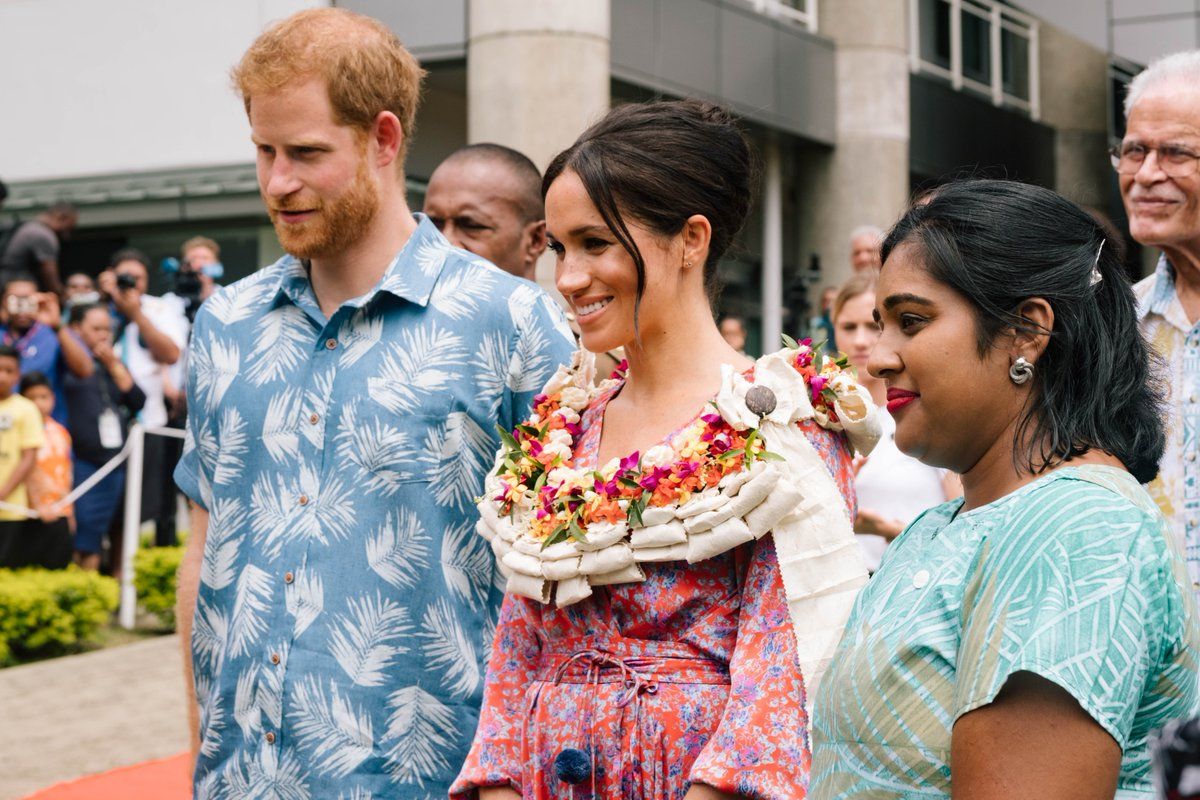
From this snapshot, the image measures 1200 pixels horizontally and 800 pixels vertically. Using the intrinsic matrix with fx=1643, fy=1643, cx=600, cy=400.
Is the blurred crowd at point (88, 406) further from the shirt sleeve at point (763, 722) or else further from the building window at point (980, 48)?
the building window at point (980, 48)

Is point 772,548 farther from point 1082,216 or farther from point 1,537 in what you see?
point 1,537

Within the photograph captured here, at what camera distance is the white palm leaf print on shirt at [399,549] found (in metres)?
3.31

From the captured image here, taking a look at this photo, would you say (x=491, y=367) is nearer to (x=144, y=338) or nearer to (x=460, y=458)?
(x=460, y=458)

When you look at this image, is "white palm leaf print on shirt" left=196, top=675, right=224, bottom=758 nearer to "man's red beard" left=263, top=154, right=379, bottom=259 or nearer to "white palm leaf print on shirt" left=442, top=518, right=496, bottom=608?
"white palm leaf print on shirt" left=442, top=518, right=496, bottom=608

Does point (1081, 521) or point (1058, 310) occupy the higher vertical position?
point (1058, 310)

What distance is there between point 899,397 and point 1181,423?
7.60 ft

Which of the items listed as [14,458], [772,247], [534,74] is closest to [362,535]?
[14,458]

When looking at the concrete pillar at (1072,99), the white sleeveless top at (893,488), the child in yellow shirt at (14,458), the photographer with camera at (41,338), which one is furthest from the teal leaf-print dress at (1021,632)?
the concrete pillar at (1072,99)

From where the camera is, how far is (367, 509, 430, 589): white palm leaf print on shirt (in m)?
3.31

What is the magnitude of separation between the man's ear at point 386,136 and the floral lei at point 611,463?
2.35 ft

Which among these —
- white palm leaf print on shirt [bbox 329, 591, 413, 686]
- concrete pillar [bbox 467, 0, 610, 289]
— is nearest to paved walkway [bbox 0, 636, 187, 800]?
white palm leaf print on shirt [bbox 329, 591, 413, 686]

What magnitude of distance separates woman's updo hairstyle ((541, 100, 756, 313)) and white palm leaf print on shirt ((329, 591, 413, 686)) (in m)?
0.84

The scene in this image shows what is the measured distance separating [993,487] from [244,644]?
178cm

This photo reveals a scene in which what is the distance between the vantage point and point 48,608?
33.7ft
